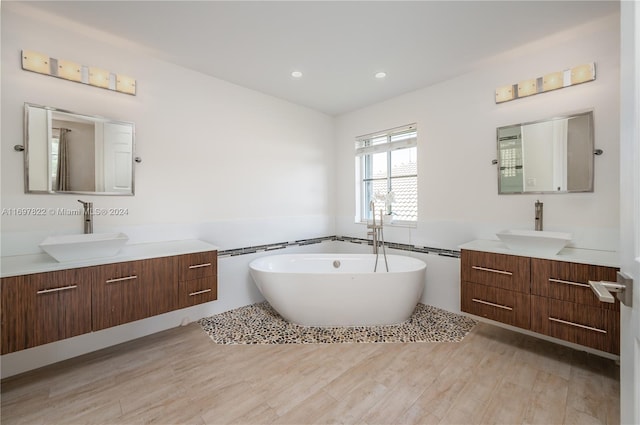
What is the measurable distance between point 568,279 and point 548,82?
5.45ft

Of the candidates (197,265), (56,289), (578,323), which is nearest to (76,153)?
(56,289)

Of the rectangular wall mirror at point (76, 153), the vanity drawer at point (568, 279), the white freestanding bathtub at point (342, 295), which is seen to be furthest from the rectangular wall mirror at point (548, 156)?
the rectangular wall mirror at point (76, 153)

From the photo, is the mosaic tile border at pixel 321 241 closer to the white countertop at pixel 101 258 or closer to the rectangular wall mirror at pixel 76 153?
the white countertop at pixel 101 258

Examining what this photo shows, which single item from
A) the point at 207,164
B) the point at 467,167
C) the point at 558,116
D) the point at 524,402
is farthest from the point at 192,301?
the point at 558,116

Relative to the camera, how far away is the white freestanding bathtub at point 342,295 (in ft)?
8.35

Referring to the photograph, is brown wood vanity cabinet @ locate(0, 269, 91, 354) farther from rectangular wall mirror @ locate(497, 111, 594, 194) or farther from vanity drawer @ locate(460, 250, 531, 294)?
rectangular wall mirror @ locate(497, 111, 594, 194)

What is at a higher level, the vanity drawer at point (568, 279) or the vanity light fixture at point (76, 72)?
the vanity light fixture at point (76, 72)

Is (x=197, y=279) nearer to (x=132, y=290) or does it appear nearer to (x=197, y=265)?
(x=197, y=265)

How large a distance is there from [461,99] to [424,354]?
2545mm

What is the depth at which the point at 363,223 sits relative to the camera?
3895mm

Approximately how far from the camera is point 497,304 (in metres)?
2.27

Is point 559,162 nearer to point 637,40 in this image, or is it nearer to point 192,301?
point 637,40

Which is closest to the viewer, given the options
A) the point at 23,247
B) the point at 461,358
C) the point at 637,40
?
the point at 637,40

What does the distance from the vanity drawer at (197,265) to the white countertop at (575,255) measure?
7.58 feet
